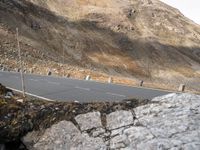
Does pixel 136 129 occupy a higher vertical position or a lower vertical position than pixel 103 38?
lower

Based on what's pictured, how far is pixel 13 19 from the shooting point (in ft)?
248

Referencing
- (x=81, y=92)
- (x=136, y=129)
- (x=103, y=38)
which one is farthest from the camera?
(x=103, y=38)

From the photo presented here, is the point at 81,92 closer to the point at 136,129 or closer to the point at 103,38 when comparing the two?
the point at 136,129

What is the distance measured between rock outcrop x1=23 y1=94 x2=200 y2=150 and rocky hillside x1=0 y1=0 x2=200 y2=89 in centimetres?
4801

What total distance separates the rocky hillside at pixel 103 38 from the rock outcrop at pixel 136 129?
48009mm

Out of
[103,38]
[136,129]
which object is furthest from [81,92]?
[103,38]

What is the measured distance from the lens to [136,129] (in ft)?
13.8

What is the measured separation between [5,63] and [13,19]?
25.4m

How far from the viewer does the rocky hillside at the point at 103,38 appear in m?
70.0

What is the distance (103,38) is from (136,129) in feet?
297

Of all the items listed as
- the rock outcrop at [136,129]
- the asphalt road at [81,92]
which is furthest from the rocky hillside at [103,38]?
the rock outcrop at [136,129]

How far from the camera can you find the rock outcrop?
405cm

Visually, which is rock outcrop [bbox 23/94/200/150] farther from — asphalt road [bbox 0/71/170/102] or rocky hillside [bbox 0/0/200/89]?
rocky hillside [bbox 0/0/200/89]

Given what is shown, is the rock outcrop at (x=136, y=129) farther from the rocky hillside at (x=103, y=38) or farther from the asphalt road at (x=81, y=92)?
the rocky hillside at (x=103, y=38)
